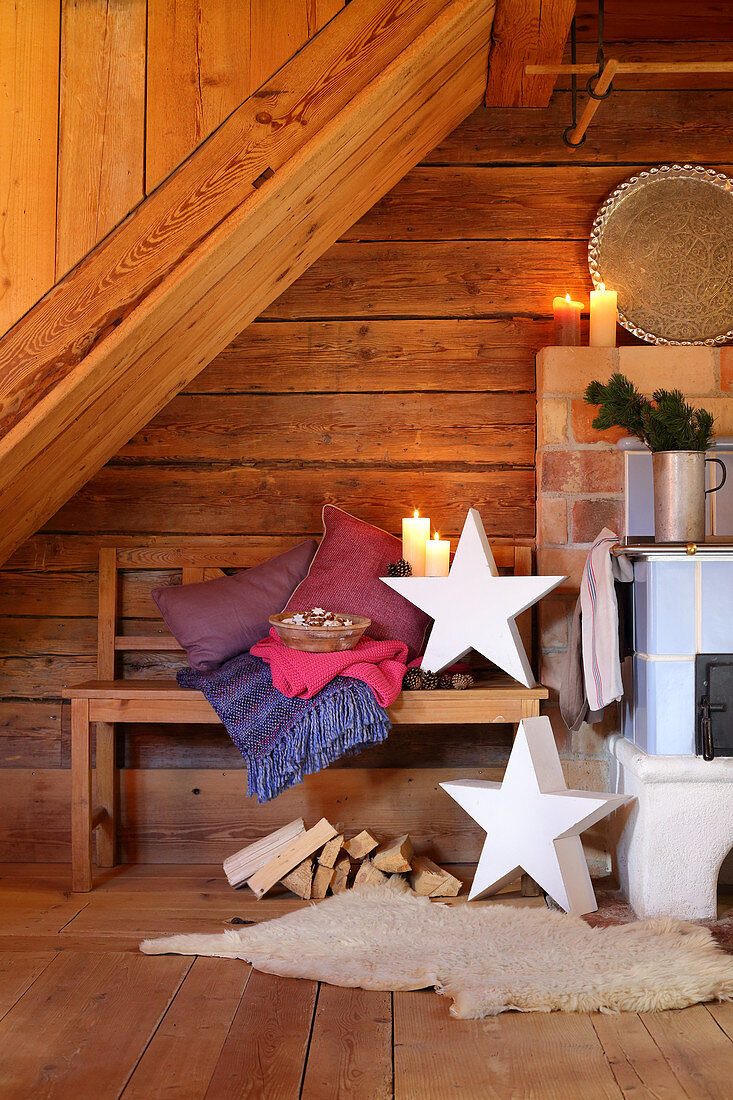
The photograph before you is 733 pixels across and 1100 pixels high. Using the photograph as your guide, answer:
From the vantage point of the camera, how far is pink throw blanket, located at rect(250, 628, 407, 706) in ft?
7.25

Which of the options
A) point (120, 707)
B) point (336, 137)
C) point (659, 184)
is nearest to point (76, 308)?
point (336, 137)

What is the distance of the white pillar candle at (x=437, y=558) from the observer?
7.90 feet

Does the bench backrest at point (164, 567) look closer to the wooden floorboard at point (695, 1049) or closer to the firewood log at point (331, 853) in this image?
the firewood log at point (331, 853)

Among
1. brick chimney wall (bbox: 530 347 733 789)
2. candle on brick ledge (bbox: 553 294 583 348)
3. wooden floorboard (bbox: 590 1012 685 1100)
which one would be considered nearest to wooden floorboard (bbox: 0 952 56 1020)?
wooden floorboard (bbox: 590 1012 685 1100)

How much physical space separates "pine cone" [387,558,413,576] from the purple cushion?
0.89 ft

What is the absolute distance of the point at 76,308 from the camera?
1.72m

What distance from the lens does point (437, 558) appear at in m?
2.41

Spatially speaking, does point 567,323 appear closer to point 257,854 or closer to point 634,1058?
point 257,854

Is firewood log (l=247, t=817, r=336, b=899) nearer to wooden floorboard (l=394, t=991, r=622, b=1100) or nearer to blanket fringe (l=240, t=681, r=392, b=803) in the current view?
blanket fringe (l=240, t=681, r=392, b=803)

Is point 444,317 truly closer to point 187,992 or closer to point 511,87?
point 511,87

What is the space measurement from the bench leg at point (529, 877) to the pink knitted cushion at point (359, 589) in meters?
0.35

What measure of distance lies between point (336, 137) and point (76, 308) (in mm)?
618

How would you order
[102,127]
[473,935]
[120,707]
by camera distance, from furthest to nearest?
[120,707] → [473,935] → [102,127]

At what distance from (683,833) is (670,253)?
1.59 meters
